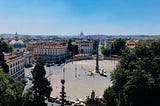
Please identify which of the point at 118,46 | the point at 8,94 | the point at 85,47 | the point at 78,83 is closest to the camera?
the point at 8,94

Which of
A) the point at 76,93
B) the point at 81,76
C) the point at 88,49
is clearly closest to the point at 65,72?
the point at 81,76

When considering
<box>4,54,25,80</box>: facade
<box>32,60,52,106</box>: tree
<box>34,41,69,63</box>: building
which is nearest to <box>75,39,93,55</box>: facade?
<box>34,41,69,63</box>: building

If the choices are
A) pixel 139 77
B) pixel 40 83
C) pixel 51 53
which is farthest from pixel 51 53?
pixel 139 77

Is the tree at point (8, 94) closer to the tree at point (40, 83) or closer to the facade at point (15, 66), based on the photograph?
the tree at point (40, 83)

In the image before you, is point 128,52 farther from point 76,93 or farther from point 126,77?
point 76,93

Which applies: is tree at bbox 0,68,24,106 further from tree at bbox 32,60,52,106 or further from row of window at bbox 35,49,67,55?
row of window at bbox 35,49,67,55

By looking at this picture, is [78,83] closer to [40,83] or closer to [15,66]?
[15,66]
